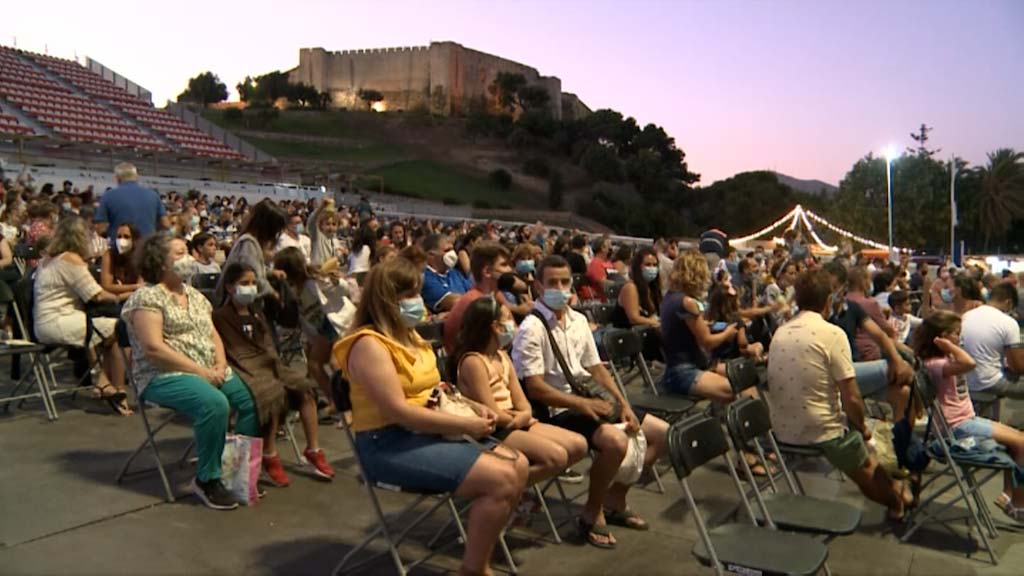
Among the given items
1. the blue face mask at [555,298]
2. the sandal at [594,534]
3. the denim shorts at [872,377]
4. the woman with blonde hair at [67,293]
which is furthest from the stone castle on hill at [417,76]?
the sandal at [594,534]

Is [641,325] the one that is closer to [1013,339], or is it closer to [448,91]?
[1013,339]

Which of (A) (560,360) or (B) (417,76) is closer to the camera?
(A) (560,360)

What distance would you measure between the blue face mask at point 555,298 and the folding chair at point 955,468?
6.33ft

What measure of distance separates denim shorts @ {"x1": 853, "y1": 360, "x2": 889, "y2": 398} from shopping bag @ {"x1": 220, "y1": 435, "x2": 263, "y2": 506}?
3969mm

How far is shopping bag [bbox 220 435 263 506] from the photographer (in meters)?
4.26

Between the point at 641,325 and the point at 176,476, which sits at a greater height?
the point at 641,325

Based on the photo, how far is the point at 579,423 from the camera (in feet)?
13.4

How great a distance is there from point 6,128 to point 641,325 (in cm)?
2632

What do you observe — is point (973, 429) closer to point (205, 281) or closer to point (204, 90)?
point (205, 281)

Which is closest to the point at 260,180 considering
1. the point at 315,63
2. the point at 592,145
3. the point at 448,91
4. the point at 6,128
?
the point at 6,128

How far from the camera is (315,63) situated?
81375 millimetres

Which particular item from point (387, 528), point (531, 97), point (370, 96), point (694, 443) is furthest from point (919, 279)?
point (370, 96)

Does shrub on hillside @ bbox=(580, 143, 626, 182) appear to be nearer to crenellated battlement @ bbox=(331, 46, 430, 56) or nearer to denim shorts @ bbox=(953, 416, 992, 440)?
crenellated battlement @ bbox=(331, 46, 430, 56)

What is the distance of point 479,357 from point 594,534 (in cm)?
103
